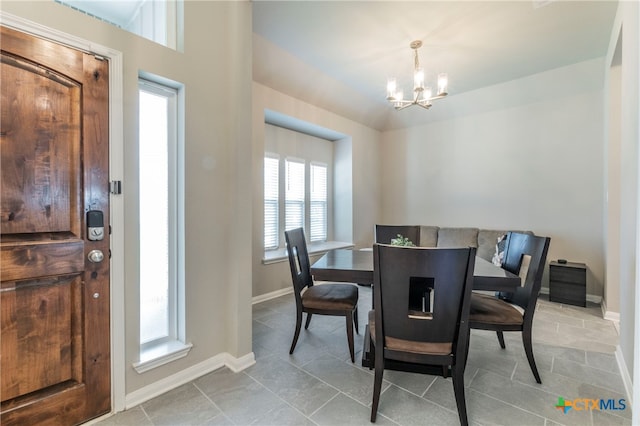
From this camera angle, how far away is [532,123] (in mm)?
4082

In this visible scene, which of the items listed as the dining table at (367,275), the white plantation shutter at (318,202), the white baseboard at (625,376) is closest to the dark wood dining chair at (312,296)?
the dining table at (367,275)

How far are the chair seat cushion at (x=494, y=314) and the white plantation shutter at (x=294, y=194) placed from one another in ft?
9.74

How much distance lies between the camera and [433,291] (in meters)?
1.50

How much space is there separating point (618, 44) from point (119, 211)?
4359 millimetres

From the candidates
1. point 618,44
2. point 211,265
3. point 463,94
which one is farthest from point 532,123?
point 211,265

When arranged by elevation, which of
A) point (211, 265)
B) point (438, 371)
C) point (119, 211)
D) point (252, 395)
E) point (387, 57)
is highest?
point (387, 57)

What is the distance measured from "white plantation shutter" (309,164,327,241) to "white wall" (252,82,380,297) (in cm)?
28

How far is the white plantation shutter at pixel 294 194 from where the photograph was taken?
4.46m

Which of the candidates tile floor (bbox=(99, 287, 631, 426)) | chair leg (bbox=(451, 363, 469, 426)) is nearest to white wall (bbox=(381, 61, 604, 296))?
tile floor (bbox=(99, 287, 631, 426))

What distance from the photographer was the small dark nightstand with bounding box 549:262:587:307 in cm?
342

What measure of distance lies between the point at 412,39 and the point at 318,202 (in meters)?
2.83

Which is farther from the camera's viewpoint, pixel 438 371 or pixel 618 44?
pixel 618 44

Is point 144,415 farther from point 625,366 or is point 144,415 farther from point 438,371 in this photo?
point 625,366

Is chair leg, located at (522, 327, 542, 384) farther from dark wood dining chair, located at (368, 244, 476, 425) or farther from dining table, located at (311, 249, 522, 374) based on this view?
dark wood dining chair, located at (368, 244, 476, 425)
